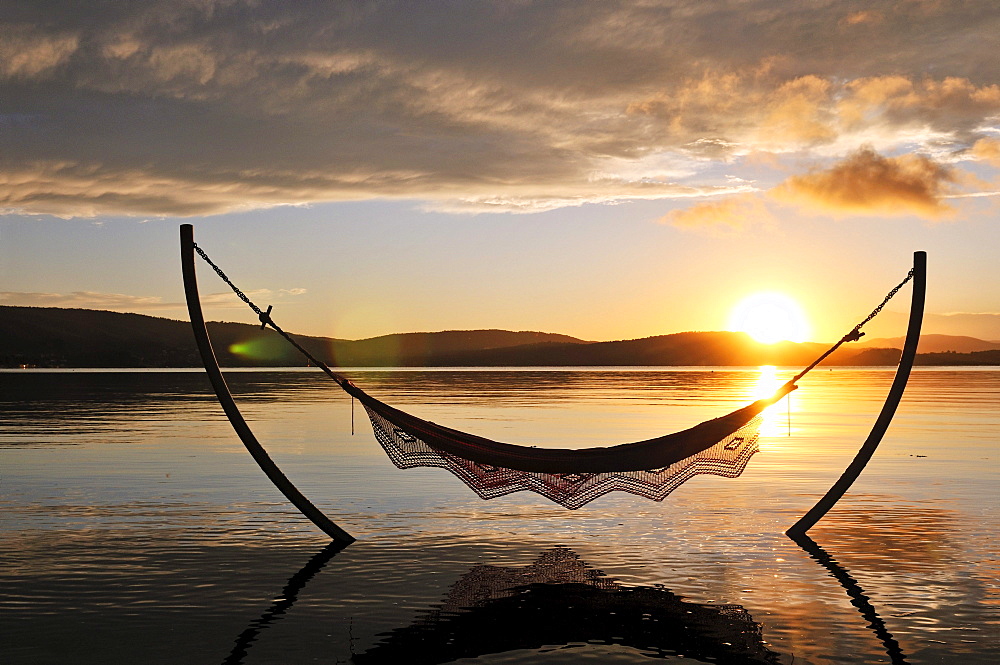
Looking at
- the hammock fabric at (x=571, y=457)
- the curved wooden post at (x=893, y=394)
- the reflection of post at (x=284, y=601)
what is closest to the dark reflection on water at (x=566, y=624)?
the reflection of post at (x=284, y=601)

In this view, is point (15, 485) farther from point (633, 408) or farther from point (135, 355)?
point (135, 355)

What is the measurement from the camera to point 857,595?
8.22m

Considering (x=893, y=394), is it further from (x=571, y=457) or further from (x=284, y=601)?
(x=284, y=601)

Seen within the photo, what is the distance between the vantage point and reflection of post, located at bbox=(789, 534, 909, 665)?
6773mm

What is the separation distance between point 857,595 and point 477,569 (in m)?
3.19

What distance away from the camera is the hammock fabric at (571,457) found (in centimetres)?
968

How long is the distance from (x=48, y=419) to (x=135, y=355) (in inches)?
5501

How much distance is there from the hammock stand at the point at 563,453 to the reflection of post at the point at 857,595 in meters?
0.47

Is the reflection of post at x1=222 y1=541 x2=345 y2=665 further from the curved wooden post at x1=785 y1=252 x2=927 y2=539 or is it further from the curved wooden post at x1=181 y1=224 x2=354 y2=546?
the curved wooden post at x1=785 y1=252 x2=927 y2=539

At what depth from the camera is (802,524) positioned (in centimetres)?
1076

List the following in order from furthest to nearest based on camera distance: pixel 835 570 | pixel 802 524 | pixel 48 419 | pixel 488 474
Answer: pixel 48 419
pixel 802 524
pixel 488 474
pixel 835 570

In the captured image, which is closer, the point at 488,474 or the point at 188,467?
the point at 488,474

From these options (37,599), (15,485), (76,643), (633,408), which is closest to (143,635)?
(76,643)

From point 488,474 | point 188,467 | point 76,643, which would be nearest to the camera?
point 76,643
